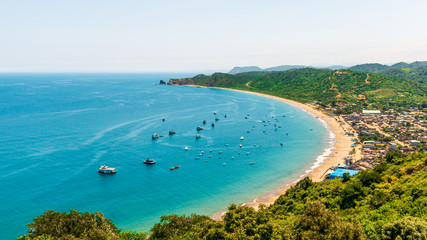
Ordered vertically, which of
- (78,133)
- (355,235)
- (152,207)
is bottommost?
(152,207)

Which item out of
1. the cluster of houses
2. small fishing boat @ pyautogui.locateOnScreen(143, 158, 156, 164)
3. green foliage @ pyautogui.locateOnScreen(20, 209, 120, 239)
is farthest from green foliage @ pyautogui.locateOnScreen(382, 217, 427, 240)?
small fishing boat @ pyautogui.locateOnScreen(143, 158, 156, 164)

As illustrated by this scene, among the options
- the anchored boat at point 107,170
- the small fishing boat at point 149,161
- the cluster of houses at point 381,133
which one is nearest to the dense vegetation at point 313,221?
the cluster of houses at point 381,133

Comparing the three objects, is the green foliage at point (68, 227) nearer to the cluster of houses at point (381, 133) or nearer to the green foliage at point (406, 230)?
the green foliage at point (406, 230)

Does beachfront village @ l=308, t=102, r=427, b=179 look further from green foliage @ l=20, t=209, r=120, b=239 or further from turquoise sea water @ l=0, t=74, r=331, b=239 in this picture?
green foliage @ l=20, t=209, r=120, b=239

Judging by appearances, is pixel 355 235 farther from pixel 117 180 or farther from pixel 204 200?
pixel 117 180

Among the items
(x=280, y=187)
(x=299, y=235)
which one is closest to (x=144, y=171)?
(x=280, y=187)
